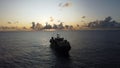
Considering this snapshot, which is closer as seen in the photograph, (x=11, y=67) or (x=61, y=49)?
(x=11, y=67)

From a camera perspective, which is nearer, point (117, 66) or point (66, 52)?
point (117, 66)

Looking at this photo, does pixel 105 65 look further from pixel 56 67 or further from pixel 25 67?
pixel 25 67

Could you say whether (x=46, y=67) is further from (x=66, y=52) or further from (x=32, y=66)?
(x=66, y=52)

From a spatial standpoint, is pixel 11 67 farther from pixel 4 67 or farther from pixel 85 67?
pixel 85 67

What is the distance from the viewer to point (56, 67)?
206 feet

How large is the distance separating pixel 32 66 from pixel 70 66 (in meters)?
15.7

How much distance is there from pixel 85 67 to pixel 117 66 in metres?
13.0

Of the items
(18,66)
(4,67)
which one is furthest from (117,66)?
(4,67)

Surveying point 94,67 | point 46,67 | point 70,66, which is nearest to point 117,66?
point 94,67

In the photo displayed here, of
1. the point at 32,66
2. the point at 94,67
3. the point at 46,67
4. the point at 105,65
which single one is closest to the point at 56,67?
the point at 46,67

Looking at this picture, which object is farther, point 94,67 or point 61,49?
point 61,49

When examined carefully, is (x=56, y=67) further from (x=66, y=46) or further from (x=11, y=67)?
(x=66, y=46)

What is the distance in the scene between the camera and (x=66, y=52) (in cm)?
9031

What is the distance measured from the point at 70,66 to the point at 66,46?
1012 inches
